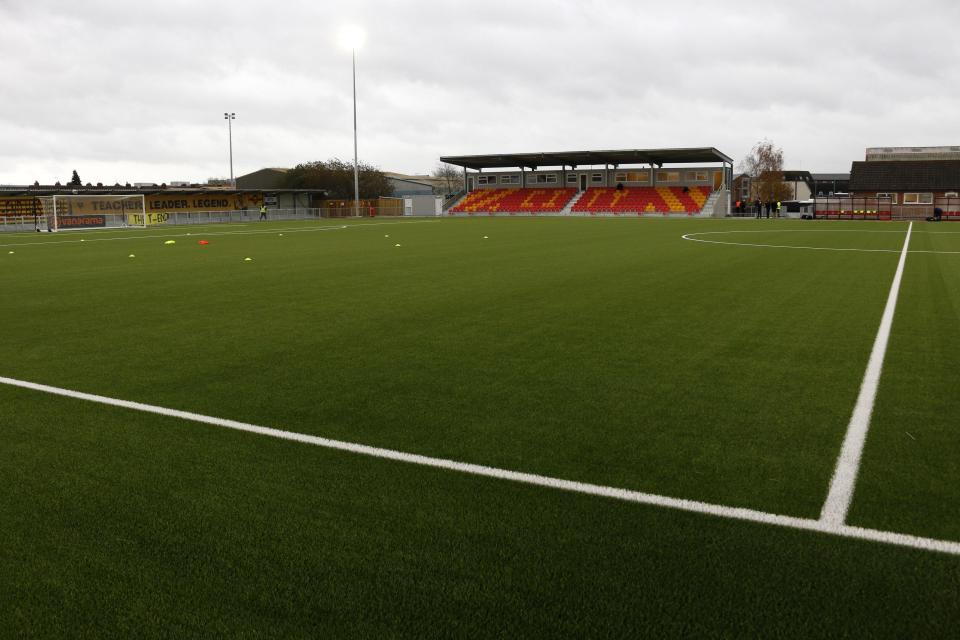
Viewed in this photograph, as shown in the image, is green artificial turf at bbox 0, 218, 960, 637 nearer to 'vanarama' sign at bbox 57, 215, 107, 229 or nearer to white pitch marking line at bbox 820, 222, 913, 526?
white pitch marking line at bbox 820, 222, 913, 526

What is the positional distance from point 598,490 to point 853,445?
5.72 ft

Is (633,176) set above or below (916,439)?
above

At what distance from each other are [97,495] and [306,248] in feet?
65.7

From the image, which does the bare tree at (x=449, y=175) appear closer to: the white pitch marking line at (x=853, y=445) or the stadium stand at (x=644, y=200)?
the stadium stand at (x=644, y=200)

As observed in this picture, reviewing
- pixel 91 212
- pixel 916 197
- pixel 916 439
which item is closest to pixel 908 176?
pixel 916 197

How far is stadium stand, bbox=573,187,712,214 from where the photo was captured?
216 feet

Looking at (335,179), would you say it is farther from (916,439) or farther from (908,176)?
(916,439)

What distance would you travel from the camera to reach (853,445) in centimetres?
436

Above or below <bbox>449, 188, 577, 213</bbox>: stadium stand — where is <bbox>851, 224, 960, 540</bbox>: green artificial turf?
below

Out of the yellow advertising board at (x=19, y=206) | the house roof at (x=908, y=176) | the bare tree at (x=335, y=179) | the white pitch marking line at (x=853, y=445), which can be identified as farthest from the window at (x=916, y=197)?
the white pitch marking line at (x=853, y=445)

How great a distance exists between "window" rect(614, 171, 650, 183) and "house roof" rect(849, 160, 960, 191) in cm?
2125

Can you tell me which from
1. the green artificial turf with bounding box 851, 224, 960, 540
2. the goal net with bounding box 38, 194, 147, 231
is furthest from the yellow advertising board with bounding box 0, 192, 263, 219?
the green artificial turf with bounding box 851, 224, 960, 540

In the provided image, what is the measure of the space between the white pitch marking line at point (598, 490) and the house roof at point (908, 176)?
81296 millimetres

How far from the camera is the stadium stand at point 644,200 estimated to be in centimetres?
6581
